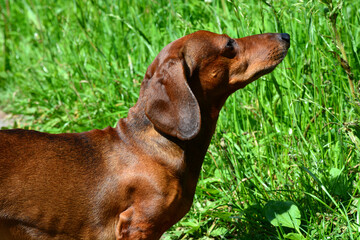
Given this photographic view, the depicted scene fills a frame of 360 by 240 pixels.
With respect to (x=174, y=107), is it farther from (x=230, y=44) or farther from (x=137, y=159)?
(x=230, y=44)

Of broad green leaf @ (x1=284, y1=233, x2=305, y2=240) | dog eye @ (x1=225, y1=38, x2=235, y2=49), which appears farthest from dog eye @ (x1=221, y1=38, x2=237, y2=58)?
broad green leaf @ (x1=284, y1=233, x2=305, y2=240)

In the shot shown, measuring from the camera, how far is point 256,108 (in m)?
3.56

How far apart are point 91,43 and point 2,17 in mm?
2460

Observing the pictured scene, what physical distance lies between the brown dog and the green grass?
1.20 ft

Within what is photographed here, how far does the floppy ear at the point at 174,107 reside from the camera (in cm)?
262

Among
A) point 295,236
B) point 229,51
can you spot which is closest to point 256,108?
point 229,51

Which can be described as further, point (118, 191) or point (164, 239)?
point (164, 239)

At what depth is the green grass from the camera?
3.02 m

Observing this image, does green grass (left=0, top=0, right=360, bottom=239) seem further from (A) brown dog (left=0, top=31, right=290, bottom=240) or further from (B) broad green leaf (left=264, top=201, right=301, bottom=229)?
(A) brown dog (left=0, top=31, right=290, bottom=240)

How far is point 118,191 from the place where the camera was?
2.68m

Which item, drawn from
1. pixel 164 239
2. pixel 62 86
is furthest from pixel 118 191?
pixel 62 86

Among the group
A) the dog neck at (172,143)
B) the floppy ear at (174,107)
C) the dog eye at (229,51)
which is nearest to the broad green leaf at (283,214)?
the dog neck at (172,143)

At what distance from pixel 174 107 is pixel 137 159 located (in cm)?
35

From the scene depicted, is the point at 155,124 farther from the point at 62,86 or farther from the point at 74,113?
the point at 62,86
